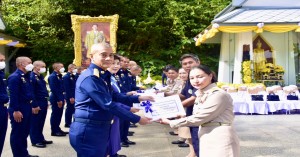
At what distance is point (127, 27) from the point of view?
2369 centimetres

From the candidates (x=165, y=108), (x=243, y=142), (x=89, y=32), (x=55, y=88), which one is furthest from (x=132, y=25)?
(x=165, y=108)

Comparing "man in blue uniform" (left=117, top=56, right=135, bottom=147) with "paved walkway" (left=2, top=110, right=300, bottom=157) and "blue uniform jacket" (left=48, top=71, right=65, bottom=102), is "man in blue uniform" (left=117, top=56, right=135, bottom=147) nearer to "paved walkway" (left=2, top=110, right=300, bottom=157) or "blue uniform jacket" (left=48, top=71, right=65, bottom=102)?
"paved walkway" (left=2, top=110, right=300, bottom=157)

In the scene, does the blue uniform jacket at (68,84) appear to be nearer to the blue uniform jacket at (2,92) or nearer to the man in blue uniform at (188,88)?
the blue uniform jacket at (2,92)

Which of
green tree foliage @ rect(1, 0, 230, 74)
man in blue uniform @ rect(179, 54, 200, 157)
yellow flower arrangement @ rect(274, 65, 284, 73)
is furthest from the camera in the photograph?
green tree foliage @ rect(1, 0, 230, 74)

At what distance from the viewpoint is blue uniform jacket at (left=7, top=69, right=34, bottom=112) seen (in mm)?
5572

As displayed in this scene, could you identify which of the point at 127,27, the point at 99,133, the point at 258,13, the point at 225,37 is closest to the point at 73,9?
the point at 127,27

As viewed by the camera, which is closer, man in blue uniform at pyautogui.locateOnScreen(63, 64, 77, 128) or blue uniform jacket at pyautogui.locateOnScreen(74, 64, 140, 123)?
blue uniform jacket at pyautogui.locateOnScreen(74, 64, 140, 123)

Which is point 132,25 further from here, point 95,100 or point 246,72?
point 95,100

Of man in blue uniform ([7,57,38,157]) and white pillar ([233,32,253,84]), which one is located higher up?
white pillar ([233,32,253,84])

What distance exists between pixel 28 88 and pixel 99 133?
301 cm

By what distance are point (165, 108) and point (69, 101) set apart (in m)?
5.35

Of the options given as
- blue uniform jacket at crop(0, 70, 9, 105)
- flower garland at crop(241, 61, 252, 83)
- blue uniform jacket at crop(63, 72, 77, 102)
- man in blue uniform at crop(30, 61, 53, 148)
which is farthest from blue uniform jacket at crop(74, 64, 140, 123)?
flower garland at crop(241, 61, 252, 83)

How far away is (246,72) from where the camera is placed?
567 inches

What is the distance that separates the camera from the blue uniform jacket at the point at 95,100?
316 centimetres
